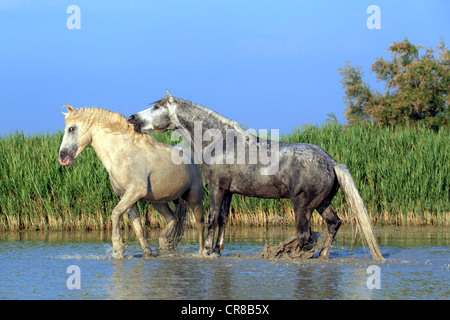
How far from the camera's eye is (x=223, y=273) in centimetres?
870

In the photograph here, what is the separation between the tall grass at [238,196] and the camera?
1628 cm

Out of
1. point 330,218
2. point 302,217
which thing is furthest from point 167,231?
point 330,218

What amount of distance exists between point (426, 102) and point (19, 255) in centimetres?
2715

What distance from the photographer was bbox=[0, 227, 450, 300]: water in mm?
7359

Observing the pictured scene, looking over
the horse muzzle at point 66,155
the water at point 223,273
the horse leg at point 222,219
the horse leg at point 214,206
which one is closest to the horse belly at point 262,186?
the horse leg at point 214,206

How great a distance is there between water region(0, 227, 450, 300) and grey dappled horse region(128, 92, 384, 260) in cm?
67

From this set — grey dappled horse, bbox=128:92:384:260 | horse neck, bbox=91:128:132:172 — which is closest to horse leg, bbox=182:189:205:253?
grey dappled horse, bbox=128:92:384:260

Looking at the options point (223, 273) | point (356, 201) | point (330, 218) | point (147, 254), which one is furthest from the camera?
point (147, 254)

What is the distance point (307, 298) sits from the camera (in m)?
6.99

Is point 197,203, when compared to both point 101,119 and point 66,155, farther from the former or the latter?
point 66,155

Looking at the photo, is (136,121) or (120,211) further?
(136,121)

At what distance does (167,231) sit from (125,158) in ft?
5.24

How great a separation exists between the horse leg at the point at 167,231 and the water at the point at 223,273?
0.90 ft
